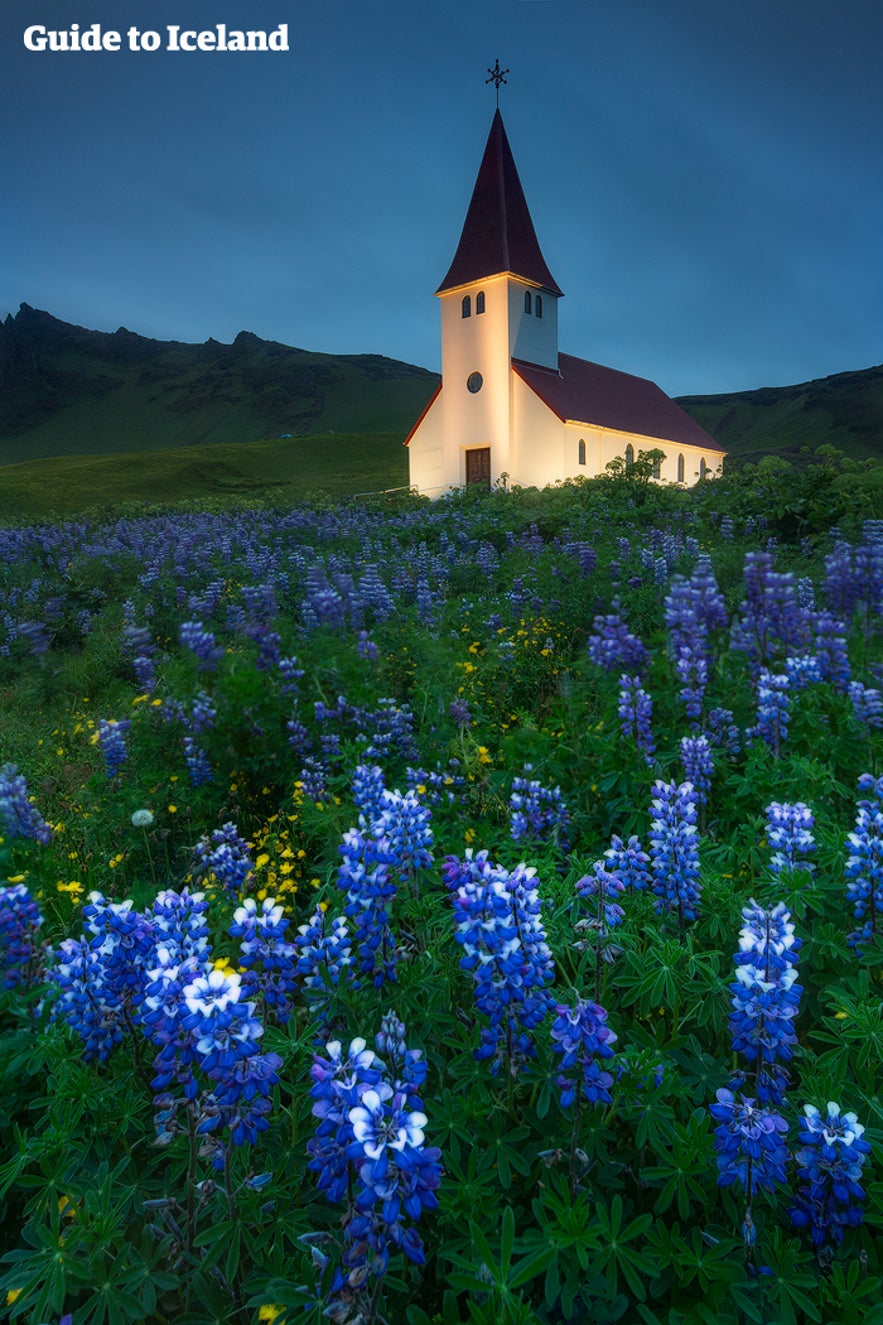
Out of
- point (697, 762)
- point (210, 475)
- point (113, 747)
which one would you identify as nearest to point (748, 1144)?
point (697, 762)

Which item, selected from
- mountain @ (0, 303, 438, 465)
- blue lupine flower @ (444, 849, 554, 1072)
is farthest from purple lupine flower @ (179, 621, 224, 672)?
mountain @ (0, 303, 438, 465)

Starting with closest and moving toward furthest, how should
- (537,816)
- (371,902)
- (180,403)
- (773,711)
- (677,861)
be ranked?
(371,902) → (677,861) → (537,816) → (773,711) → (180,403)

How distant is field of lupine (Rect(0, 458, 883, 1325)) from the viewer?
1598 millimetres

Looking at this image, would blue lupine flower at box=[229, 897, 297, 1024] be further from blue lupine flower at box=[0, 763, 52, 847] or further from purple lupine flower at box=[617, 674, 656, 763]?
blue lupine flower at box=[0, 763, 52, 847]

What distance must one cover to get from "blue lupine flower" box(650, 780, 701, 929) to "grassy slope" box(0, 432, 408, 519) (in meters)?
25.6

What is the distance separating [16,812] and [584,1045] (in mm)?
3648

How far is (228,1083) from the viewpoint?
5.04 feet

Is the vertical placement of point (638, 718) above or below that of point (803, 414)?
below

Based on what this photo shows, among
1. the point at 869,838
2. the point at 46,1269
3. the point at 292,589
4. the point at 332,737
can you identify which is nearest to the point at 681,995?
the point at 869,838

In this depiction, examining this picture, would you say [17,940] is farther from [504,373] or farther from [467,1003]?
[504,373]

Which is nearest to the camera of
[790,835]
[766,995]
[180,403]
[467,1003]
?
[766,995]

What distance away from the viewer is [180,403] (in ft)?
579

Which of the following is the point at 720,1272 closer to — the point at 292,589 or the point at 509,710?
the point at 509,710

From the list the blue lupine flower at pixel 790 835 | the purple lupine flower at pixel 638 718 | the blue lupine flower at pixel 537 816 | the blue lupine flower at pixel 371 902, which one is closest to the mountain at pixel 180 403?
the purple lupine flower at pixel 638 718
